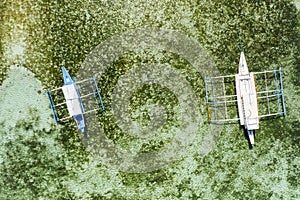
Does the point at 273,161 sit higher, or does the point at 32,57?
the point at 32,57

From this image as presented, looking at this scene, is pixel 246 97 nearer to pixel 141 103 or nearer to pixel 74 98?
pixel 141 103

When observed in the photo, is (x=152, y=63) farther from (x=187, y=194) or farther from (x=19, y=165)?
(x=19, y=165)

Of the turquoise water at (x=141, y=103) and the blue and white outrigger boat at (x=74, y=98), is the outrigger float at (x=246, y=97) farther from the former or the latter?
the blue and white outrigger boat at (x=74, y=98)

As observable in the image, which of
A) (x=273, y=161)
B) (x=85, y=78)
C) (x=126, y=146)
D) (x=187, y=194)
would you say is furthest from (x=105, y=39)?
(x=273, y=161)

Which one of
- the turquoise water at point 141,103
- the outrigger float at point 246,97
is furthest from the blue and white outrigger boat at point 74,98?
the outrigger float at point 246,97

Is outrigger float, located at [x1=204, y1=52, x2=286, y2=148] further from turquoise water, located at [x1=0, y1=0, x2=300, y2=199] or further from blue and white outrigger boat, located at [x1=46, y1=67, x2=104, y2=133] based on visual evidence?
blue and white outrigger boat, located at [x1=46, y1=67, x2=104, y2=133]

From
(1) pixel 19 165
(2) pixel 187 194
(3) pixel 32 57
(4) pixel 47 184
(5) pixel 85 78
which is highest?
(3) pixel 32 57
